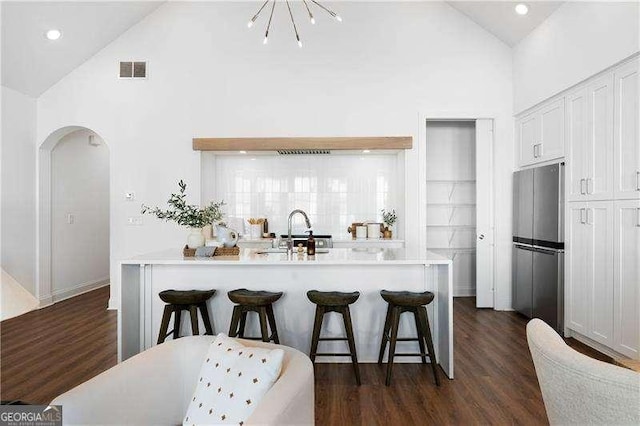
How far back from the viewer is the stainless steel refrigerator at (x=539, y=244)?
12.5 feet

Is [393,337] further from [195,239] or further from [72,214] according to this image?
[72,214]

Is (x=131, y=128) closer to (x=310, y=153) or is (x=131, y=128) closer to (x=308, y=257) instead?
(x=310, y=153)

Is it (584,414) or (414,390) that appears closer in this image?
(584,414)

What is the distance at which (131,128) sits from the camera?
4.96 m

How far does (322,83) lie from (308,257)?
2.81 meters

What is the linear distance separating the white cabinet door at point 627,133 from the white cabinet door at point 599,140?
61mm

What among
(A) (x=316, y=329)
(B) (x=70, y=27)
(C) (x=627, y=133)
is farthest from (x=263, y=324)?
(B) (x=70, y=27)

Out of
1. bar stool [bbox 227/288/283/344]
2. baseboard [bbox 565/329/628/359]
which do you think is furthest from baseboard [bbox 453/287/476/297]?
bar stool [bbox 227/288/283/344]

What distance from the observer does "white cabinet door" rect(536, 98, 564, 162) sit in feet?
12.7

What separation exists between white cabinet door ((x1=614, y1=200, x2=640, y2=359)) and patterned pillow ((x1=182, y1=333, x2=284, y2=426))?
3.06 metres

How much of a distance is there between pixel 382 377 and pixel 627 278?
83.5 inches

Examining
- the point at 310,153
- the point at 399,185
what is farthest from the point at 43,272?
the point at 399,185

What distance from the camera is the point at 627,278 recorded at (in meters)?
3.01

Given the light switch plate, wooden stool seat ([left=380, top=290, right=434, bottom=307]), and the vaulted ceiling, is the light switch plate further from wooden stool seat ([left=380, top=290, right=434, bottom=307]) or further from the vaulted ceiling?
wooden stool seat ([left=380, top=290, right=434, bottom=307])
